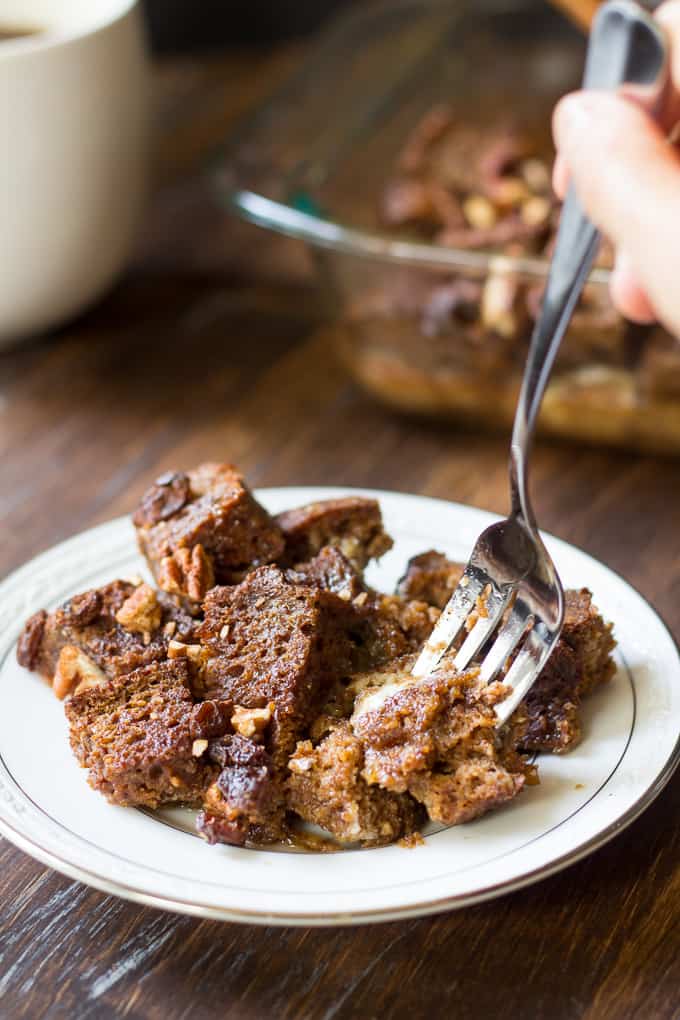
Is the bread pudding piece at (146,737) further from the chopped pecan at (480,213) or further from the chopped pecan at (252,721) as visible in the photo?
the chopped pecan at (480,213)

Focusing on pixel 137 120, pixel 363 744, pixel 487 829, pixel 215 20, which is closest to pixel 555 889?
pixel 487 829

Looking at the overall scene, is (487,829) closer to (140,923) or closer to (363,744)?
(363,744)

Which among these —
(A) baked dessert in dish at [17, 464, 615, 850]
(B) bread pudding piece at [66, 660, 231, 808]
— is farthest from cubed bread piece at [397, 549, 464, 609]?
(B) bread pudding piece at [66, 660, 231, 808]

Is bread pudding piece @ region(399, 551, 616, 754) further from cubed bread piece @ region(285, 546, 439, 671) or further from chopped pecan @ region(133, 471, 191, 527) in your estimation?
chopped pecan @ region(133, 471, 191, 527)

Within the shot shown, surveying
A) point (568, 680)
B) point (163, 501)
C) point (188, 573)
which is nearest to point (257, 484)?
point (163, 501)

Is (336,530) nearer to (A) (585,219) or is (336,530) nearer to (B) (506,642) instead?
(B) (506,642)

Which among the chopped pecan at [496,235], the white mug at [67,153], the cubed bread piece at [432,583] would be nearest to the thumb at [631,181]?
the cubed bread piece at [432,583]

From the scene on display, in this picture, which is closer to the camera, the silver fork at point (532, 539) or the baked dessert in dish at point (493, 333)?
the silver fork at point (532, 539)
